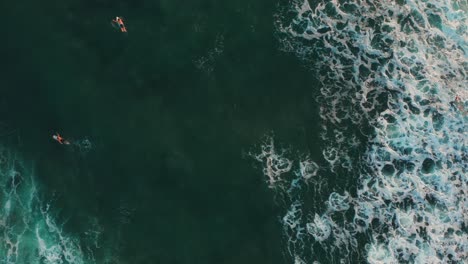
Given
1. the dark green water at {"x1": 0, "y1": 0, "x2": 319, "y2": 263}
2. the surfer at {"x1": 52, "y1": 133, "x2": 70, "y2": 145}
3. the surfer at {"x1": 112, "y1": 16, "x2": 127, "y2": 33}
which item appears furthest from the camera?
the surfer at {"x1": 112, "y1": 16, "x2": 127, "y2": 33}

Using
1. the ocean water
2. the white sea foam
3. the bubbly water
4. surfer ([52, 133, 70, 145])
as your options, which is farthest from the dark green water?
the bubbly water

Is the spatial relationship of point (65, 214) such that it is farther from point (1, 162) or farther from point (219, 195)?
point (219, 195)

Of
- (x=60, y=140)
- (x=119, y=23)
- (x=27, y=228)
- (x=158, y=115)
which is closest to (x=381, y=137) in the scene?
(x=158, y=115)

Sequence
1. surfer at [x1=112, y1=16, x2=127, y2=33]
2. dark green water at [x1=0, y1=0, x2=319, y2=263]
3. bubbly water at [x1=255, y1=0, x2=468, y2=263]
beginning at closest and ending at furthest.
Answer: dark green water at [x1=0, y1=0, x2=319, y2=263] < bubbly water at [x1=255, y1=0, x2=468, y2=263] < surfer at [x1=112, y1=16, x2=127, y2=33]

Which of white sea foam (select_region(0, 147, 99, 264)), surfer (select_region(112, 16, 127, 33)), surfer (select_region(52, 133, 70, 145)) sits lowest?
white sea foam (select_region(0, 147, 99, 264))

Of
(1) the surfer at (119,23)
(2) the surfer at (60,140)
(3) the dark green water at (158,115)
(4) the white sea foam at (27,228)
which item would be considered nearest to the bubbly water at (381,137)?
(3) the dark green water at (158,115)

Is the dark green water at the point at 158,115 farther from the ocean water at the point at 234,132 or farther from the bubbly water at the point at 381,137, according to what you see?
the bubbly water at the point at 381,137

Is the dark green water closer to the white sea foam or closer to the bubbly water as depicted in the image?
the white sea foam
